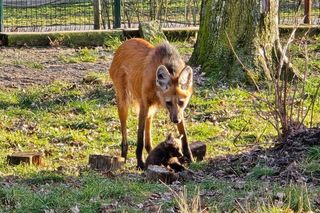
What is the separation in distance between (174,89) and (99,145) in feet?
4.73

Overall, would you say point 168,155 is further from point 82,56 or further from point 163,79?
point 82,56

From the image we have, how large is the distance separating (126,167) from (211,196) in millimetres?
2034

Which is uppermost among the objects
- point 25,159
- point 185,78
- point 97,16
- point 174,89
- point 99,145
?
point 97,16

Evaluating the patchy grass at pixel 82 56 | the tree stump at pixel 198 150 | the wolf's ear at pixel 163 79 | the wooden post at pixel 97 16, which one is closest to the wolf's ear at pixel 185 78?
the wolf's ear at pixel 163 79

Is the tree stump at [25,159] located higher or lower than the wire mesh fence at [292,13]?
lower

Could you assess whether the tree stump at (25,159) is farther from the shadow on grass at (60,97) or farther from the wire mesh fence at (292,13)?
the wire mesh fence at (292,13)

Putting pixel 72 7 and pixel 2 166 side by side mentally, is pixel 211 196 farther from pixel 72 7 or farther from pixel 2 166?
pixel 72 7

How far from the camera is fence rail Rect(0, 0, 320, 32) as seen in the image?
53.4 ft

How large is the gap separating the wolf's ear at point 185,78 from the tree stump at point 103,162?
1.07 metres

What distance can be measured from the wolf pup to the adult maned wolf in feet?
1.27

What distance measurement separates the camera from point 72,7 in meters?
18.2

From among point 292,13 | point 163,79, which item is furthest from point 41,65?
point 292,13

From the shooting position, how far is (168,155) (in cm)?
743

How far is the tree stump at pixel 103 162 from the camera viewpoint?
24.6ft
